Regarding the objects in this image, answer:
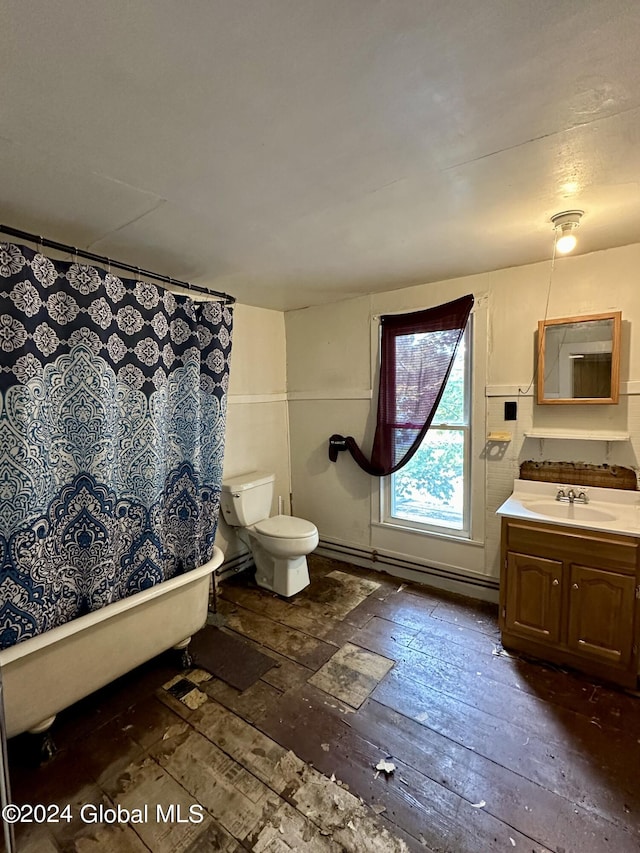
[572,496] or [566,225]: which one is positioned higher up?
[566,225]

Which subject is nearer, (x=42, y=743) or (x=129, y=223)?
(x=42, y=743)

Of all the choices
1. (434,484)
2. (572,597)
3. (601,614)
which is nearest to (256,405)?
(434,484)

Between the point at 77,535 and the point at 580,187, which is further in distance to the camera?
the point at 77,535

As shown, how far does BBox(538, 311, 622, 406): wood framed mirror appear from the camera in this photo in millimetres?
2131

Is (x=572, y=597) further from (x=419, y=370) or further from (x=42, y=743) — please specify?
(x=42, y=743)

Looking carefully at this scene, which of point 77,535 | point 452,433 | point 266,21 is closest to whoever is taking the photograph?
point 266,21

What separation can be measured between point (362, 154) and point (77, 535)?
1.86 metres

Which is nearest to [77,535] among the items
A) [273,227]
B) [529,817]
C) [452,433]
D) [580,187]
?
[273,227]

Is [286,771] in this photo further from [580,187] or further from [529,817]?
[580,187]

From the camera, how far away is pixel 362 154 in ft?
4.14

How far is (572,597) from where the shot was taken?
1.94m

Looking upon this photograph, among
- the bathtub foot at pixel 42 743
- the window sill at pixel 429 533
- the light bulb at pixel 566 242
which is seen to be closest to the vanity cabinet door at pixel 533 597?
the window sill at pixel 429 533

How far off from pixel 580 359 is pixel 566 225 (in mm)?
782

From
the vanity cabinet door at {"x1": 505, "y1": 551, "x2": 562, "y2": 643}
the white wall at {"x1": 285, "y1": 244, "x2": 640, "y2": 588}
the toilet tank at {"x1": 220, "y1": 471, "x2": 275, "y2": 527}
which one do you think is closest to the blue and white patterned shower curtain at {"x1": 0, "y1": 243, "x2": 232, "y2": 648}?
the toilet tank at {"x1": 220, "y1": 471, "x2": 275, "y2": 527}
